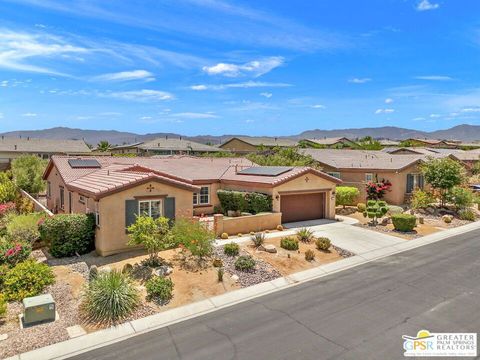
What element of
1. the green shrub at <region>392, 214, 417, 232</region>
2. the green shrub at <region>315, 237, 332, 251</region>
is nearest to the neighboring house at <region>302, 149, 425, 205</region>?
the green shrub at <region>392, 214, 417, 232</region>

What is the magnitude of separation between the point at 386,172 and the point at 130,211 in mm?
24691

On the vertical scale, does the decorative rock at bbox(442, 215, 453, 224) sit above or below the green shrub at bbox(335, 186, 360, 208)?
below

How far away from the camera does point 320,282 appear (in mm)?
15828

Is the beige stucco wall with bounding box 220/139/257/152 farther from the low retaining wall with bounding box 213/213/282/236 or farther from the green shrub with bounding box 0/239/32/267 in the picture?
the green shrub with bounding box 0/239/32/267

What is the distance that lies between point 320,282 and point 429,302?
4202 millimetres

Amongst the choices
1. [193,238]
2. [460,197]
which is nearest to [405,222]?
[460,197]

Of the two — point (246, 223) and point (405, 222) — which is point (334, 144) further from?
point (246, 223)

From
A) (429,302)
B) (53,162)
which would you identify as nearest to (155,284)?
(429,302)

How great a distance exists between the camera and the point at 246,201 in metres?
25.6

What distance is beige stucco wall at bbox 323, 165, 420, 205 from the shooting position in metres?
33.7

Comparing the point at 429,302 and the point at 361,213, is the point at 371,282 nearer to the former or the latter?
the point at 429,302

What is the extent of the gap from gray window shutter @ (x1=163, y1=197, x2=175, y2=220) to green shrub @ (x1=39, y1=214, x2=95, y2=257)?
3645 mm

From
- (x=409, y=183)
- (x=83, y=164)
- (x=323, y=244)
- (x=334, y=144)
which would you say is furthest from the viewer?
(x=334, y=144)

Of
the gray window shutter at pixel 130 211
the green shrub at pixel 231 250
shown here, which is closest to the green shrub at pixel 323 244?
the green shrub at pixel 231 250
